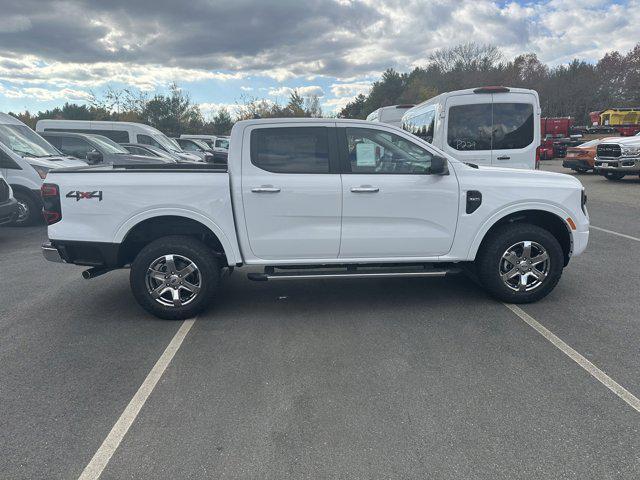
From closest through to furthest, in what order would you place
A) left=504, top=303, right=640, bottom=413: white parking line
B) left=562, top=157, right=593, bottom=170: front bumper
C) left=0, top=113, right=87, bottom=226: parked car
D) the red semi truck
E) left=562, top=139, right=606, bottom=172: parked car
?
left=504, top=303, right=640, bottom=413: white parking line < left=0, top=113, right=87, bottom=226: parked car < left=562, top=139, right=606, bottom=172: parked car < left=562, top=157, right=593, bottom=170: front bumper < the red semi truck

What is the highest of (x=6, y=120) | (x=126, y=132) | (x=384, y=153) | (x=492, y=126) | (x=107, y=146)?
(x=126, y=132)

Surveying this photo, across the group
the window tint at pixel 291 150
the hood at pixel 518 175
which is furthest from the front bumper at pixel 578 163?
the window tint at pixel 291 150

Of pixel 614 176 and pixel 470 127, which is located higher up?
pixel 470 127

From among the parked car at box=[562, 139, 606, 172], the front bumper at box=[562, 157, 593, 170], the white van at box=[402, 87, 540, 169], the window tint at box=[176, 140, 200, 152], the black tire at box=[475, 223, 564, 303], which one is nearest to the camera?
the black tire at box=[475, 223, 564, 303]

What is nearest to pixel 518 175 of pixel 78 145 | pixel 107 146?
pixel 107 146

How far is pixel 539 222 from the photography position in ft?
16.2

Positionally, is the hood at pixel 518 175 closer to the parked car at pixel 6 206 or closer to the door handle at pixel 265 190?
the door handle at pixel 265 190

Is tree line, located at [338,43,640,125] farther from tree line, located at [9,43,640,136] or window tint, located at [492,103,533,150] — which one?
window tint, located at [492,103,533,150]

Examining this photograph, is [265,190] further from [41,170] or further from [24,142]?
[24,142]

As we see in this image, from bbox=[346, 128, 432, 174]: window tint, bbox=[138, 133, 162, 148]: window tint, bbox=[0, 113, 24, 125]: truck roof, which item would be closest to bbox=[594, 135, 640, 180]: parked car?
bbox=[346, 128, 432, 174]: window tint

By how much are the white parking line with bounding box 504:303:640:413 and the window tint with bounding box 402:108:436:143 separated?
5.21m

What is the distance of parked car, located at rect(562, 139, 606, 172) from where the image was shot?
53.6 ft

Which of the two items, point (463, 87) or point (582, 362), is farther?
point (463, 87)

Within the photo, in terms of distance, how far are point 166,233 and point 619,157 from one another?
572 inches
